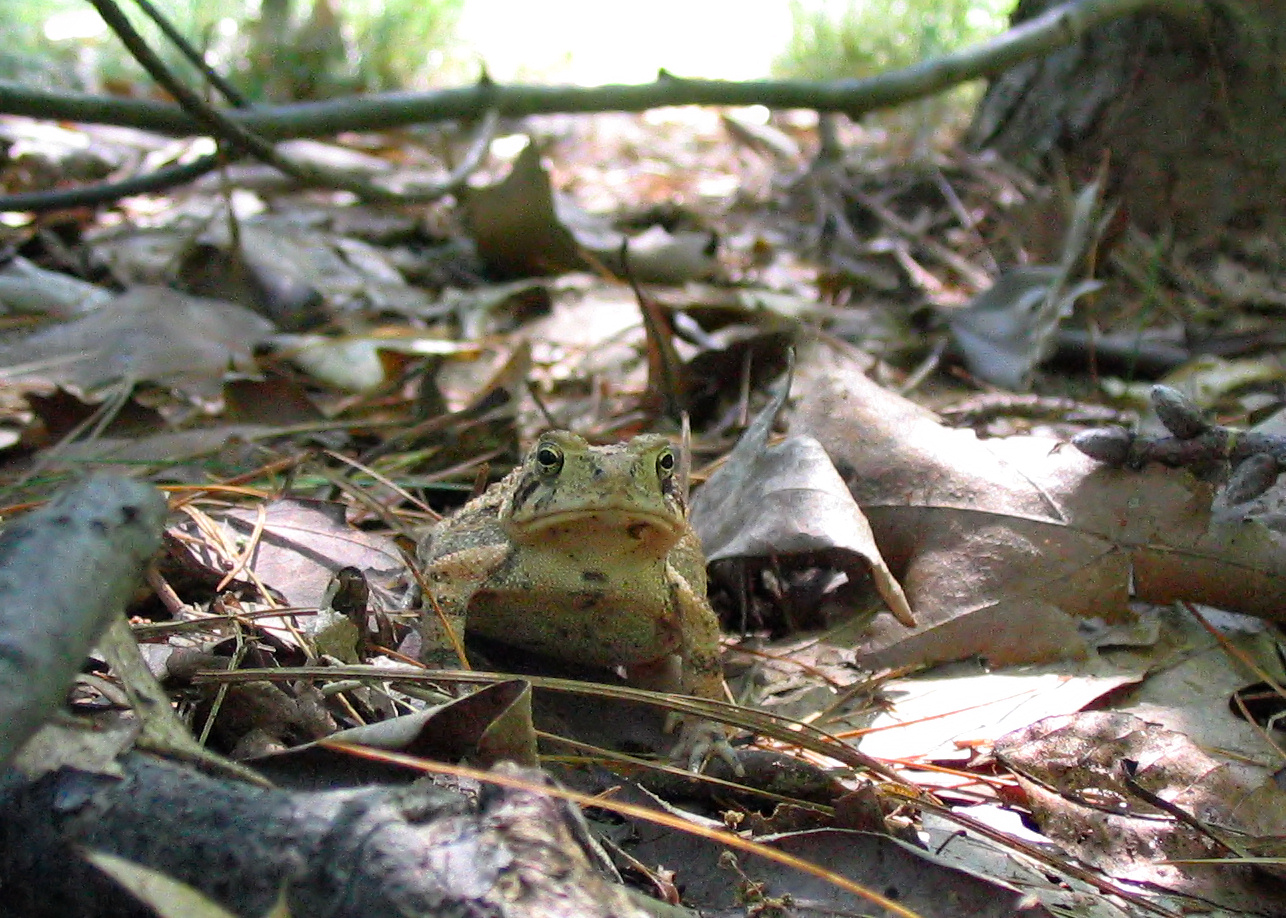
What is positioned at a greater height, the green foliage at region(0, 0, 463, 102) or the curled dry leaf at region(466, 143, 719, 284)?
the green foliage at region(0, 0, 463, 102)

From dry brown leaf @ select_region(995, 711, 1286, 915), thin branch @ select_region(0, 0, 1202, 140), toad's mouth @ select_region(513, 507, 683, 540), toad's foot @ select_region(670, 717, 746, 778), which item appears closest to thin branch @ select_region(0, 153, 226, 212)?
thin branch @ select_region(0, 0, 1202, 140)

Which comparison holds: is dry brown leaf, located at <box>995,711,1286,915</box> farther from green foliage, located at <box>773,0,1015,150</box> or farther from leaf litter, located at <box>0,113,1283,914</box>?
green foliage, located at <box>773,0,1015,150</box>

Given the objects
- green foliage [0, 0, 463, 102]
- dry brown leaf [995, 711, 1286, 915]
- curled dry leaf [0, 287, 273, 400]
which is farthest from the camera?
green foliage [0, 0, 463, 102]

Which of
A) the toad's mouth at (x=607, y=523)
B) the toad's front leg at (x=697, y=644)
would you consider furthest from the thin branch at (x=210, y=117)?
the toad's front leg at (x=697, y=644)

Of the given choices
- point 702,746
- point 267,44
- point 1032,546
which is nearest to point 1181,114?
point 1032,546

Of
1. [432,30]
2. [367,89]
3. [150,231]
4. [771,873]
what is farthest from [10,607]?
[432,30]
